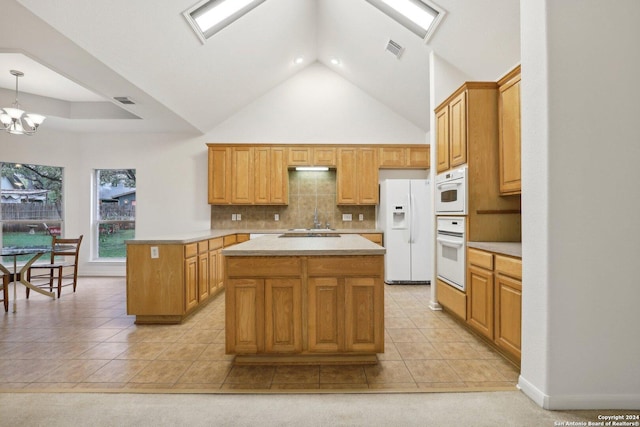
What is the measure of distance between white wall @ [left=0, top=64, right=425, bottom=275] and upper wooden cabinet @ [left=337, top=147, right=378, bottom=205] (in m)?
0.45

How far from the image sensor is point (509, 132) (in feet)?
9.86

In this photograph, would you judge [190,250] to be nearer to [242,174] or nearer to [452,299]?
[242,174]

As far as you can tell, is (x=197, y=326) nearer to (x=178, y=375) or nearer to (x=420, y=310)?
(x=178, y=375)

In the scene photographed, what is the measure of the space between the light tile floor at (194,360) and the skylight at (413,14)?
323 centimetres

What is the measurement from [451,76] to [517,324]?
2935 mm

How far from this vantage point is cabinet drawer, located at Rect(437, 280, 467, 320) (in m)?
3.18

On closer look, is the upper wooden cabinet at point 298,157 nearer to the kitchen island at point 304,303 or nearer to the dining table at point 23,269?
the kitchen island at point 304,303

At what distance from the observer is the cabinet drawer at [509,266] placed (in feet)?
7.63

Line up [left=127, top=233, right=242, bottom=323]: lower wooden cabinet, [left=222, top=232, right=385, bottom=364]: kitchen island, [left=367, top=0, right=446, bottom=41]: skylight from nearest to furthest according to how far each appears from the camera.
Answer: [left=222, top=232, right=385, bottom=364]: kitchen island
[left=127, top=233, right=242, bottom=323]: lower wooden cabinet
[left=367, top=0, right=446, bottom=41]: skylight

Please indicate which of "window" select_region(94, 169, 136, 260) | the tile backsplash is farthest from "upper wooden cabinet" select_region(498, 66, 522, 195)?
"window" select_region(94, 169, 136, 260)

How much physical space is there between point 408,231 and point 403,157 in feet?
4.45

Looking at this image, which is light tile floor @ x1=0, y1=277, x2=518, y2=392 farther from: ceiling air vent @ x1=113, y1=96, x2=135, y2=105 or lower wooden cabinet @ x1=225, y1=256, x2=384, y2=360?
ceiling air vent @ x1=113, y1=96, x2=135, y2=105

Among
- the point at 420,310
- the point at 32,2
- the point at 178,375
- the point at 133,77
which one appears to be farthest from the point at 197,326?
the point at 32,2

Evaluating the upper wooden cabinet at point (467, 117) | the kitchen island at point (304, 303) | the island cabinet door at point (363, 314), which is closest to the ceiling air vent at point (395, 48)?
the upper wooden cabinet at point (467, 117)
